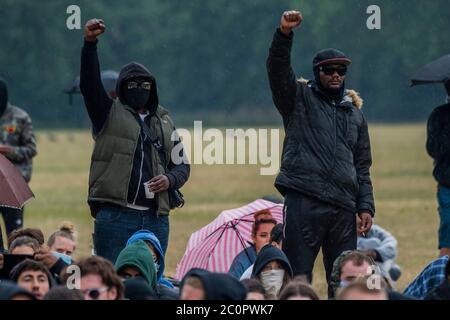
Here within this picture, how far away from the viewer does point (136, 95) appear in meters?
10.6

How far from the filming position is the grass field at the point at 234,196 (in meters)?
17.9

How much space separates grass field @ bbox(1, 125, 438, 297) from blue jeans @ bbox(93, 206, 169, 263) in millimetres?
3004

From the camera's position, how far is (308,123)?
32.9 feet

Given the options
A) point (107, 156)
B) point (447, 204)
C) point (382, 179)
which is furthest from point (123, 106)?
point (382, 179)

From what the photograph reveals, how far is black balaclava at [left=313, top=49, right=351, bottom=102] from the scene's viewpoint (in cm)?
998

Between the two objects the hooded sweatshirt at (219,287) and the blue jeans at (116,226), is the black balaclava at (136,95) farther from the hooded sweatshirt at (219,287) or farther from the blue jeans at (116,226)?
the hooded sweatshirt at (219,287)

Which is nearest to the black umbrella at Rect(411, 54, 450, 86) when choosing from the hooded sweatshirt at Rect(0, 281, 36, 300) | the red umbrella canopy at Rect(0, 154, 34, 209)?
the red umbrella canopy at Rect(0, 154, 34, 209)

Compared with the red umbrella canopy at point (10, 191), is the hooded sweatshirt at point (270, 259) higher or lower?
lower

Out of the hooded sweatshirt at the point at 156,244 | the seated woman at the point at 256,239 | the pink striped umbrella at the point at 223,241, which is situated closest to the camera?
the hooded sweatshirt at the point at 156,244

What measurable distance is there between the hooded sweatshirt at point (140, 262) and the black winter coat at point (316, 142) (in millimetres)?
1306

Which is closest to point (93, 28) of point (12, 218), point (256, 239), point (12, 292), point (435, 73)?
point (256, 239)

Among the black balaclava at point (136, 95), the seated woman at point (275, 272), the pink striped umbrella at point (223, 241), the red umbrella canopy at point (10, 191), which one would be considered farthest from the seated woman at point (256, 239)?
the red umbrella canopy at point (10, 191)

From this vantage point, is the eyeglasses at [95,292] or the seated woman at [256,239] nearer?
the eyeglasses at [95,292]

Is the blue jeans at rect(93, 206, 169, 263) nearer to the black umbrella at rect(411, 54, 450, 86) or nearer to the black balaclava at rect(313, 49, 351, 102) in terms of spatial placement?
the black balaclava at rect(313, 49, 351, 102)
